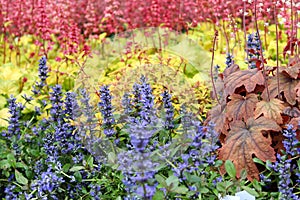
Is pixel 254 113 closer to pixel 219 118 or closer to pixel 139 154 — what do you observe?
pixel 219 118

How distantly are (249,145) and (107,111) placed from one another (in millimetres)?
713

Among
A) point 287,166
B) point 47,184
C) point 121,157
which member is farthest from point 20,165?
point 287,166

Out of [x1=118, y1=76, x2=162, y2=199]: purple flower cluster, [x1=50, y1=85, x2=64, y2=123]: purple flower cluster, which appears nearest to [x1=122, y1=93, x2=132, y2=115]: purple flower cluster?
[x1=118, y1=76, x2=162, y2=199]: purple flower cluster

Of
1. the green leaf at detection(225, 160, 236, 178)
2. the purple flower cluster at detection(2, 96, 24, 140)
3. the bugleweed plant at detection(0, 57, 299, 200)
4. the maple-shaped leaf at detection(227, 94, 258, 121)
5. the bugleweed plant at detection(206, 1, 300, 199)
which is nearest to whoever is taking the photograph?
the bugleweed plant at detection(0, 57, 299, 200)

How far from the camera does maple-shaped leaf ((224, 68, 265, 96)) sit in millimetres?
2741

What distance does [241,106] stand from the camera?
2.73m

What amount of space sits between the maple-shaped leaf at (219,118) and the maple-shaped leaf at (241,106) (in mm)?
41

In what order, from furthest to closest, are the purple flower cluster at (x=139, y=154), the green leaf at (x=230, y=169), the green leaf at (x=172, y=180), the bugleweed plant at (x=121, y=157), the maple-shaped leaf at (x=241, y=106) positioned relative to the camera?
the maple-shaped leaf at (x=241, y=106), the green leaf at (x=230, y=169), the bugleweed plant at (x=121, y=157), the green leaf at (x=172, y=180), the purple flower cluster at (x=139, y=154)

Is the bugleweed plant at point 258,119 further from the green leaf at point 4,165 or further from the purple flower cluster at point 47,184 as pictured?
the green leaf at point 4,165

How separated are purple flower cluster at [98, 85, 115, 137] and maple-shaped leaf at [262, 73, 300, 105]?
0.83 meters

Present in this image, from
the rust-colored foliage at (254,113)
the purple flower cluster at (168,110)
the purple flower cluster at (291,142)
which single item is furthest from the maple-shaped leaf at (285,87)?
the purple flower cluster at (168,110)

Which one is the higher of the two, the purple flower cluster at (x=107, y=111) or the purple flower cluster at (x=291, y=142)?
the purple flower cluster at (x=107, y=111)

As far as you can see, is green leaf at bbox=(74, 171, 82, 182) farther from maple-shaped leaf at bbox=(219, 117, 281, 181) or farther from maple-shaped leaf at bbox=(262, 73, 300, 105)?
maple-shaped leaf at bbox=(262, 73, 300, 105)

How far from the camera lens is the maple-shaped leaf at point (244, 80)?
274cm
